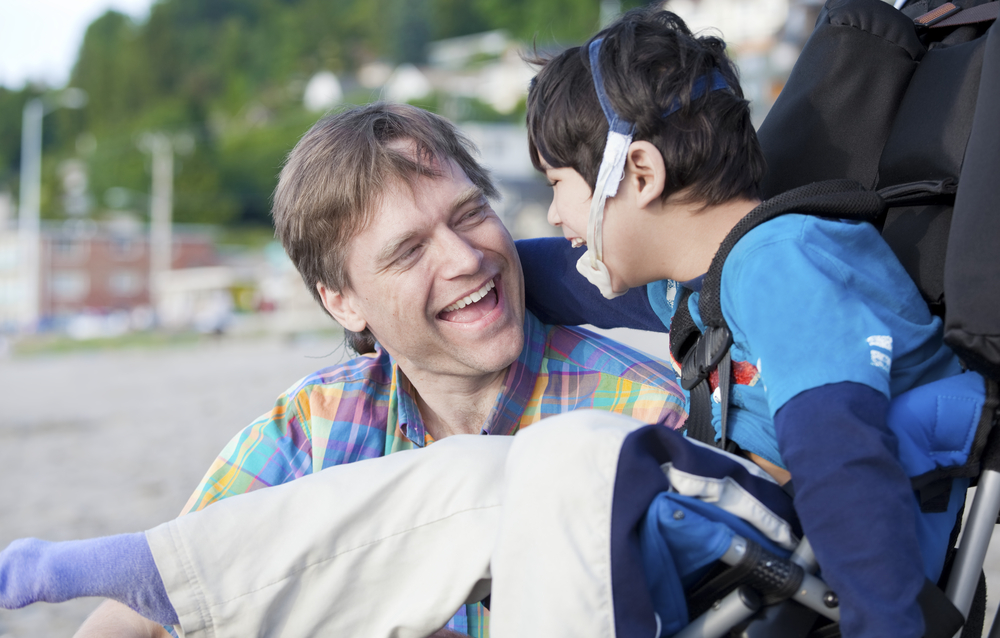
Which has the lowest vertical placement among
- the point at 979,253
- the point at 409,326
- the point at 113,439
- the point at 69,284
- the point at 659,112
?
the point at 69,284

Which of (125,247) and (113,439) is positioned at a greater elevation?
(113,439)

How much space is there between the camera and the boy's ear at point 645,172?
2.00 m

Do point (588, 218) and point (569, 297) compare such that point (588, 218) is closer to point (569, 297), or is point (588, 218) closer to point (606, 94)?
point (606, 94)

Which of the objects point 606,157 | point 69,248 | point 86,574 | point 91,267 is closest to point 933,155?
point 606,157

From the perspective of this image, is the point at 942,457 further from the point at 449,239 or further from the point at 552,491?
the point at 449,239

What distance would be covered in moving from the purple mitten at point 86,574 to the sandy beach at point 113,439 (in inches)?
53.2

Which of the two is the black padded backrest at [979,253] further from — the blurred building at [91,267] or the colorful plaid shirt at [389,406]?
the blurred building at [91,267]

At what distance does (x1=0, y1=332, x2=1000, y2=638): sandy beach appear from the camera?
6863mm

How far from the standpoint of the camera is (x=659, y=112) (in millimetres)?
2002

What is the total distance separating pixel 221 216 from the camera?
2876 inches

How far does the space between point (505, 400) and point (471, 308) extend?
Answer: 0.25 metres

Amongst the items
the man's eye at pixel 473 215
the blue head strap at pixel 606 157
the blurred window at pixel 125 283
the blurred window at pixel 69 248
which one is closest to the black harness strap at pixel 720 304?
the blue head strap at pixel 606 157

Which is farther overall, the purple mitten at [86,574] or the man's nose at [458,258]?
the man's nose at [458,258]

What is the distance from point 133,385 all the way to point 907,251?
19.1 m
